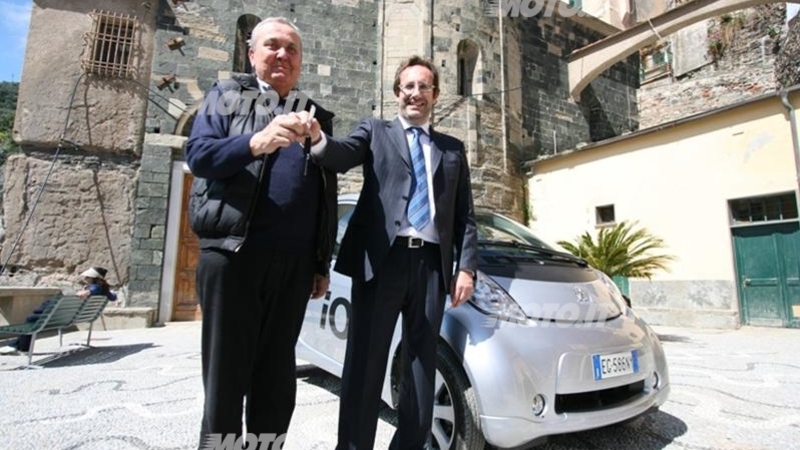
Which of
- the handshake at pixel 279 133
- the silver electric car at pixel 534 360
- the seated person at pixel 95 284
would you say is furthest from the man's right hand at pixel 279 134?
the seated person at pixel 95 284

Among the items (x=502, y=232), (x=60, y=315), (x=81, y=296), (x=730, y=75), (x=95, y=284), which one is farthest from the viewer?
(x=730, y=75)

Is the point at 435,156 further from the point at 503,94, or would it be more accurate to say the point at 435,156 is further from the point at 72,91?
the point at 503,94

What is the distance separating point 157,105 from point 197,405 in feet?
24.7

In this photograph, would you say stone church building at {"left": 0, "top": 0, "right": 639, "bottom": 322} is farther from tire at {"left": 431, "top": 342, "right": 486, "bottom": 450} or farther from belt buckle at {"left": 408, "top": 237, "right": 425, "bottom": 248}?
belt buckle at {"left": 408, "top": 237, "right": 425, "bottom": 248}

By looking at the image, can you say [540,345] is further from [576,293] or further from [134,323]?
[134,323]

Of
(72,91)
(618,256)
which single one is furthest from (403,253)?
(72,91)

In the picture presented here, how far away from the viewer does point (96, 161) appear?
27.2 ft

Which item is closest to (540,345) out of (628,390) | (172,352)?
(628,390)

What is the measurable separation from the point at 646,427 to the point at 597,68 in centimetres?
1192

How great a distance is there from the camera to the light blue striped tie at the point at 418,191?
189 centimetres

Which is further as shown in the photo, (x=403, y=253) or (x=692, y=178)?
(x=692, y=178)

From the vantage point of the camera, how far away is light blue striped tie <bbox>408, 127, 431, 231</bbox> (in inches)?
74.4

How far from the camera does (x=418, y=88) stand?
6.56 feet

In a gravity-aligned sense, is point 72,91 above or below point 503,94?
below
